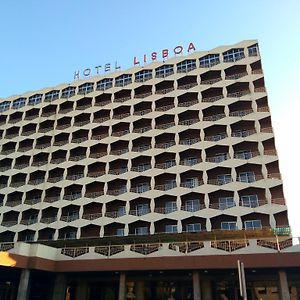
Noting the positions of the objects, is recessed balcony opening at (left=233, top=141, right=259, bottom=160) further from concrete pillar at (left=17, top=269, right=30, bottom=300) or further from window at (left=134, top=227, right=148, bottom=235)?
concrete pillar at (left=17, top=269, right=30, bottom=300)

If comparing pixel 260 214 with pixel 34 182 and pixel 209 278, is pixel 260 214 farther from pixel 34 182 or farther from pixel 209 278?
pixel 34 182

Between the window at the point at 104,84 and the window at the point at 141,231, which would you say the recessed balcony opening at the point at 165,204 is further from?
the window at the point at 104,84

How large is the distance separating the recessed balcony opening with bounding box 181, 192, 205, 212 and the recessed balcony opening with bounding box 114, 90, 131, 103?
687 inches

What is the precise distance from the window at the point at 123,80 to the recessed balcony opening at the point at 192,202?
1974 centimetres

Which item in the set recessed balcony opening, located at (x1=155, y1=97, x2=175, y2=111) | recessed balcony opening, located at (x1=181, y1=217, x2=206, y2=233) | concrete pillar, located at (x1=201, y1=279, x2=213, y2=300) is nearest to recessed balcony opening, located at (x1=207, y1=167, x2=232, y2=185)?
recessed balcony opening, located at (x1=181, y1=217, x2=206, y2=233)

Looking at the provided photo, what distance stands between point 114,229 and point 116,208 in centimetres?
264

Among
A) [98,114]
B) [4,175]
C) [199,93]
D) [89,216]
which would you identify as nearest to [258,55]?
[199,93]

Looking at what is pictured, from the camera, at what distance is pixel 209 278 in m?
34.2

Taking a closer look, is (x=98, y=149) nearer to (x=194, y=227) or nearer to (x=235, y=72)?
(x=194, y=227)

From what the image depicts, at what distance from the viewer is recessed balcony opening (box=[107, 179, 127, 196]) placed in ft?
145

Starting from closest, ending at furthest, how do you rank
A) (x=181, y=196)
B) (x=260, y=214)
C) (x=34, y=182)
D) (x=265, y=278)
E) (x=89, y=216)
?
(x=265, y=278), (x=260, y=214), (x=181, y=196), (x=89, y=216), (x=34, y=182)

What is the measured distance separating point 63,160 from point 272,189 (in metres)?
28.2

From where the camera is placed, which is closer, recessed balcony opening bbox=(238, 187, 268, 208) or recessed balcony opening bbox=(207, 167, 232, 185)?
recessed balcony opening bbox=(238, 187, 268, 208)

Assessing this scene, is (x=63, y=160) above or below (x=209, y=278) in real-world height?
above
